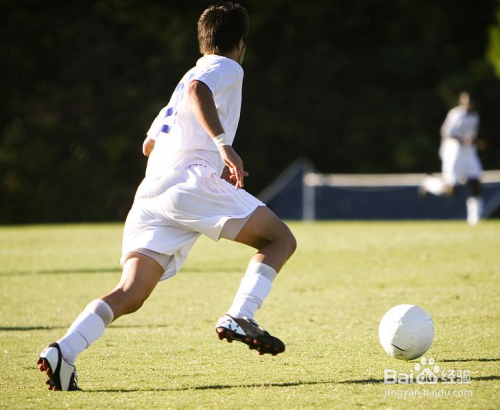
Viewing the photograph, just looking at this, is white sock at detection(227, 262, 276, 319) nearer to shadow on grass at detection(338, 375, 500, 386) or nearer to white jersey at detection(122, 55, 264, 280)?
white jersey at detection(122, 55, 264, 280)

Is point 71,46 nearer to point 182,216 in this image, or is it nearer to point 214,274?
point 214,274

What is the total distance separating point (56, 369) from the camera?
4.47 meters

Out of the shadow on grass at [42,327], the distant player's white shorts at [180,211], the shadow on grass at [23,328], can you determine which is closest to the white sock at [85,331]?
the distant player's white shorts at [180,211]

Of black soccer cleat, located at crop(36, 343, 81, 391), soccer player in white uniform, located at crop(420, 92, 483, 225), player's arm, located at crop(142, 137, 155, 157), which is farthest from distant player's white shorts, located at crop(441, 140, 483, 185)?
black soccer cleat, located at crop(36, 343, 81, 391)

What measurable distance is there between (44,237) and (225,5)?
12082mm

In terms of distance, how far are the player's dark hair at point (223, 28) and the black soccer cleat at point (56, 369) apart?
6.18 feet

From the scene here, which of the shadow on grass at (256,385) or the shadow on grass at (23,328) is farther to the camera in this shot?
the shadow on grass at (23,328)

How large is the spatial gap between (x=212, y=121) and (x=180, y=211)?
20.5 inches

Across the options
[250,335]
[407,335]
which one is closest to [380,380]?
[407,335]

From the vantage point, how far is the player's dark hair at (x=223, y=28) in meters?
4.97

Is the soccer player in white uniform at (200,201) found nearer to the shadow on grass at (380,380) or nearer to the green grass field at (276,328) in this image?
the green grass field at (276,328)

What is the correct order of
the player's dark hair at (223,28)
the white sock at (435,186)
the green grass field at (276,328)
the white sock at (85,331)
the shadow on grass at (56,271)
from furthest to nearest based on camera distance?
the white sock at (435,186)
the shadow on grass at (56,271)
the player's dark hair at (223,28)
the white sock at (85,331)
the green grass field at (276,328)

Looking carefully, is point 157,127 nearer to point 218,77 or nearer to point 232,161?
point 218,77

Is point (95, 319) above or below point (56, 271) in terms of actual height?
above
